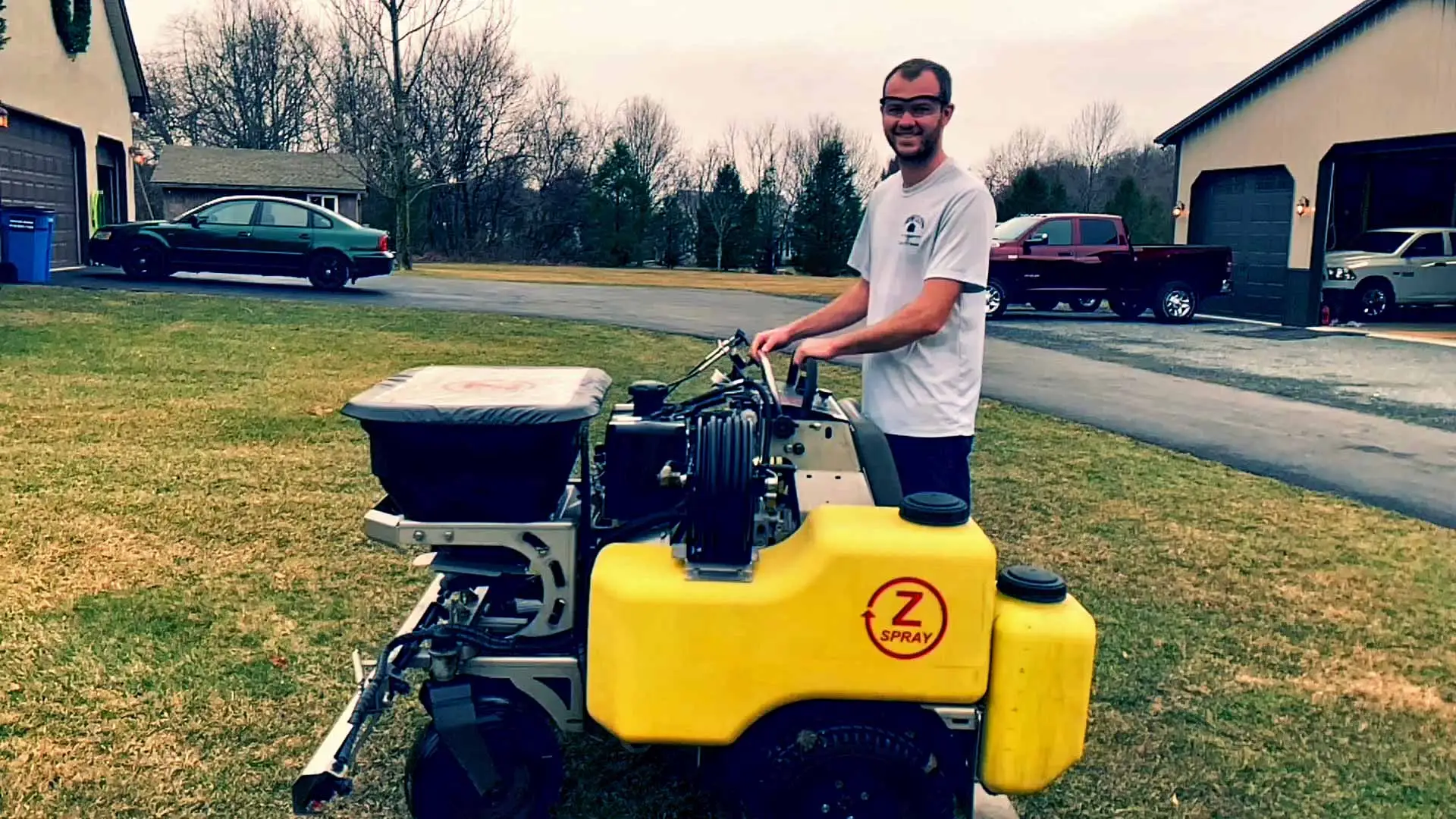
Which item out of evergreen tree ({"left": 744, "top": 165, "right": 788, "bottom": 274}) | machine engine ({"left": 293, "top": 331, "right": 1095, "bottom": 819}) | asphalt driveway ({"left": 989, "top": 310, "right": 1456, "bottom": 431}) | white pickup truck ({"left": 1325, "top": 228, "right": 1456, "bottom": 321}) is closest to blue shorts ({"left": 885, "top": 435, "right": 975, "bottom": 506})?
machine engine ({"left": 293, "top": 331, "right": 1095, "bottom": 819})

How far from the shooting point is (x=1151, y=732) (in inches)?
147

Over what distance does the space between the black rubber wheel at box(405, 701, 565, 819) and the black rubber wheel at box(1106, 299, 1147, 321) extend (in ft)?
61.8

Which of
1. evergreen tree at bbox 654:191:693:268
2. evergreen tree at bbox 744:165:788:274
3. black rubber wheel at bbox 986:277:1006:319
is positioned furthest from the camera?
evergreen tree at bbox 654:191:693:268

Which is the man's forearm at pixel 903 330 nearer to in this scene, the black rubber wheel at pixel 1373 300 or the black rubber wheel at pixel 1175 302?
the black rubber wheel at pixel 1175 302

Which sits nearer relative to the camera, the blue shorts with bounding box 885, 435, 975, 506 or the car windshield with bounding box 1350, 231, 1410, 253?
the blue shorts with bounding box 885, 435, 975, 506

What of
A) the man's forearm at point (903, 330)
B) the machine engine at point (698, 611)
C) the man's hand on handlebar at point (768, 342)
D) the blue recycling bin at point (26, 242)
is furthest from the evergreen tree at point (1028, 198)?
the machine engine at point (698, 611)

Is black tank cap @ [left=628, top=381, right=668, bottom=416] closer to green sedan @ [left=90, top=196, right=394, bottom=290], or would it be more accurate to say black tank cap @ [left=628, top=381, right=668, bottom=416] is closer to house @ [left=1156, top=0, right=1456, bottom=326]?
green sedan @ [left=90, top=196, right=394, bottom=290]

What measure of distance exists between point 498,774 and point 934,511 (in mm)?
1207

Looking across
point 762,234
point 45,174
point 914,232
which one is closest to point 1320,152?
point 914,232

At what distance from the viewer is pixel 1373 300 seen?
20859 millimetres

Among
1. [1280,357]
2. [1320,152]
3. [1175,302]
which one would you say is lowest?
[1280,357]

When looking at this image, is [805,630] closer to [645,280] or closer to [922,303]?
[922,303]

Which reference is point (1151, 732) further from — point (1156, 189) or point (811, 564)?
point (1156, 189)

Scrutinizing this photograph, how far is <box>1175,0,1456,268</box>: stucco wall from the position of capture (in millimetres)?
17359
